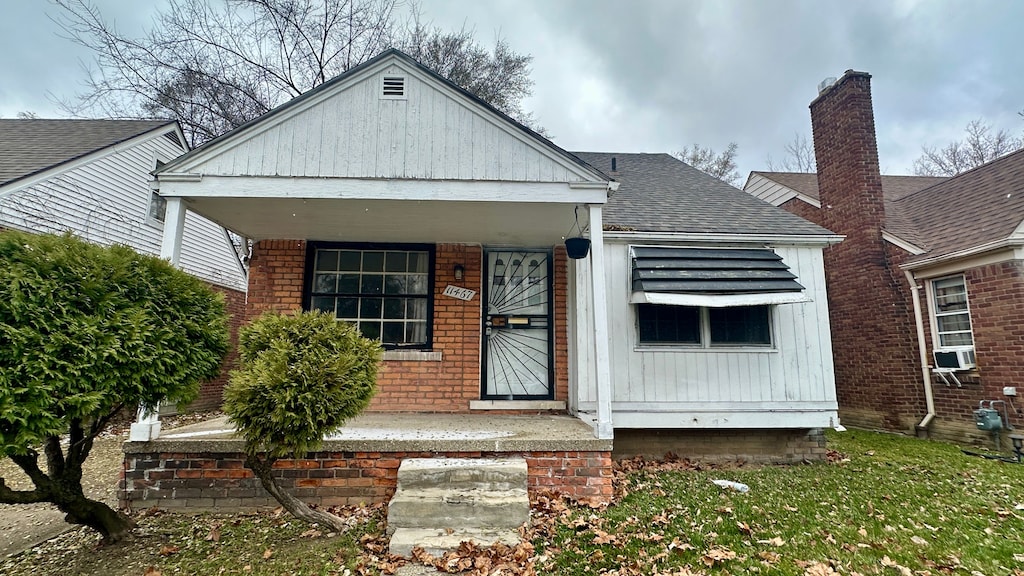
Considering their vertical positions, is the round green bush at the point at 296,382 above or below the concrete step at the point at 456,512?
above

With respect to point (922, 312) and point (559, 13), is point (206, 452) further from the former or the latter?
point (559, 13)

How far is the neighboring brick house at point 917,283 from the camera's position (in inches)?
248

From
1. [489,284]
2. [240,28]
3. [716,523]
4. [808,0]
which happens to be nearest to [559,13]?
[808,0]

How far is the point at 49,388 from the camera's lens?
248 cm

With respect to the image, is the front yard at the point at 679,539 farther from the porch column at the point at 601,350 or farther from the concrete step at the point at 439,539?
the porch column at the point at 601,350

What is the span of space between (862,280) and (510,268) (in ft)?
21.6

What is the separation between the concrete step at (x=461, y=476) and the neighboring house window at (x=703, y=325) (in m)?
2.64

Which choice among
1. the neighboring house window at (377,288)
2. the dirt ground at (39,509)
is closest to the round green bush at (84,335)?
the dirt ground at (39,509)

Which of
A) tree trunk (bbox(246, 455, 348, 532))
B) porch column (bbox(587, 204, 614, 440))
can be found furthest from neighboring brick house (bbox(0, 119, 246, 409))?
porch column (bbox(587, 204, 614, 440))

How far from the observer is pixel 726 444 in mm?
5652

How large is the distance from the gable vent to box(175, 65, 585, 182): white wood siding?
0.06m

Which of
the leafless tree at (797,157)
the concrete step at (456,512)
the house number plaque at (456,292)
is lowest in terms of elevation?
the concrete step at (456,512)

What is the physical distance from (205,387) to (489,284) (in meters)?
7.84

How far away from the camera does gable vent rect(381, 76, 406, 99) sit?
4.71 meters
